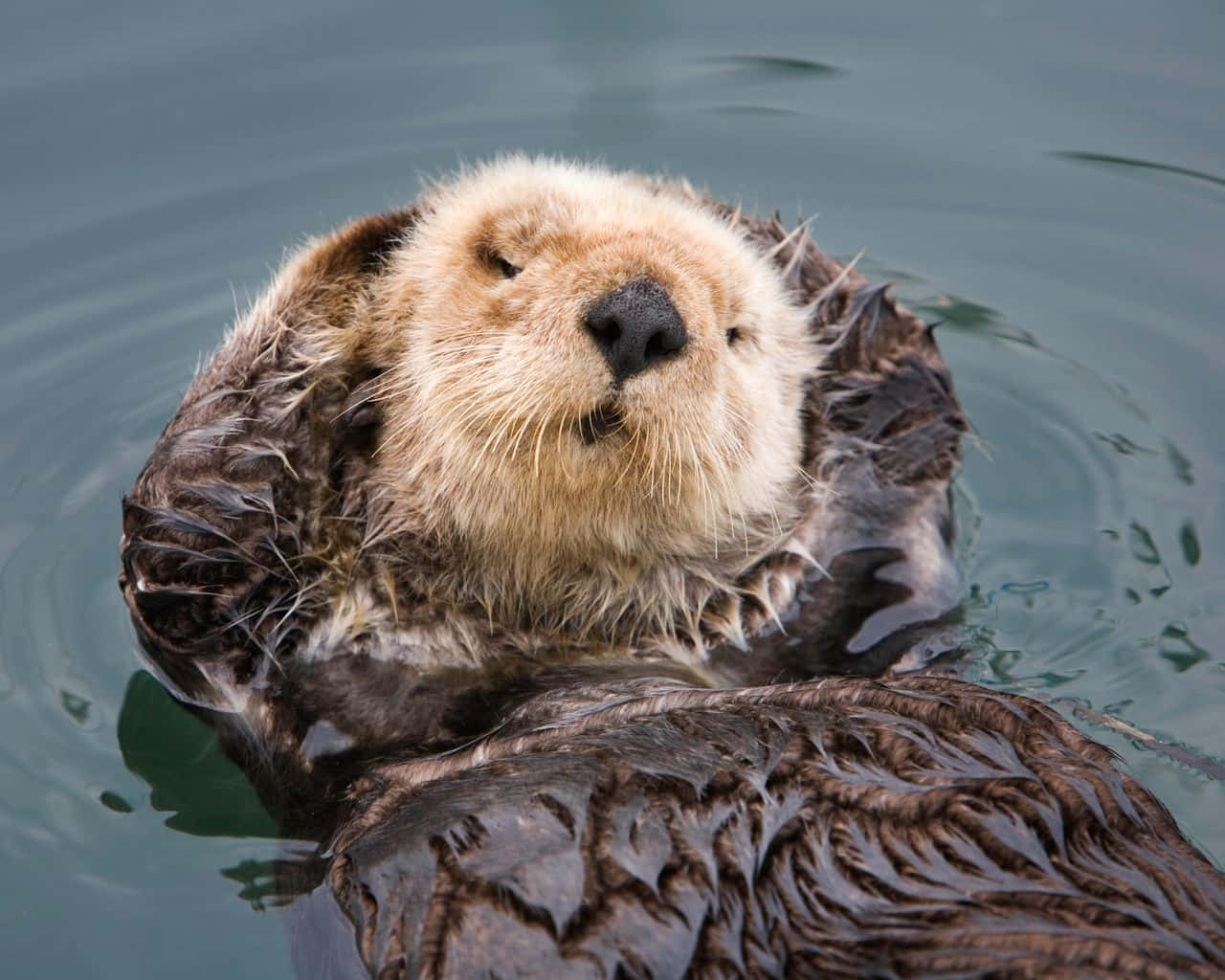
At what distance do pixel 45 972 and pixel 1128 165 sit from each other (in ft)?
15.8

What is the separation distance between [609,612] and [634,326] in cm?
83

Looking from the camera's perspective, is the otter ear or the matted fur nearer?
the matted fur

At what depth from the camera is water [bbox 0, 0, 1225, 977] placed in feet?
10.6

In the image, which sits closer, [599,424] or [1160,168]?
[599,424]

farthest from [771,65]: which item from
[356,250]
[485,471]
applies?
[485,471]

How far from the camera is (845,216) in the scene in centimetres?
544

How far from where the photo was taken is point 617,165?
223 inches

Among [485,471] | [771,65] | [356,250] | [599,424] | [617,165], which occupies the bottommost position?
[485,471]

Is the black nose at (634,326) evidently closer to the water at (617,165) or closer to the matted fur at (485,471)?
the matted fur at (485,471)

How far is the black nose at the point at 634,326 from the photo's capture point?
255 centimetres

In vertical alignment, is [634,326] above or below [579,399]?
above

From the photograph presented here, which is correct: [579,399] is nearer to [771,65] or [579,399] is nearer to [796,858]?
[796,858]

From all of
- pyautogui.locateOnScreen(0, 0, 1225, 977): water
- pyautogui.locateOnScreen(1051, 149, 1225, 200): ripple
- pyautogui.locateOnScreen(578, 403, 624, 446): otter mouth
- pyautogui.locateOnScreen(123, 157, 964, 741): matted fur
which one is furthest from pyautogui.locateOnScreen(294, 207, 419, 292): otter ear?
pyautogui.locateOnScreen(1051, 149, 1225, 200): ripple

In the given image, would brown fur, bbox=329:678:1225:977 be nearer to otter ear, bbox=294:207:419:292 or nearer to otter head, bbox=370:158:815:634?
otter head, bbox=370:158:815:634
